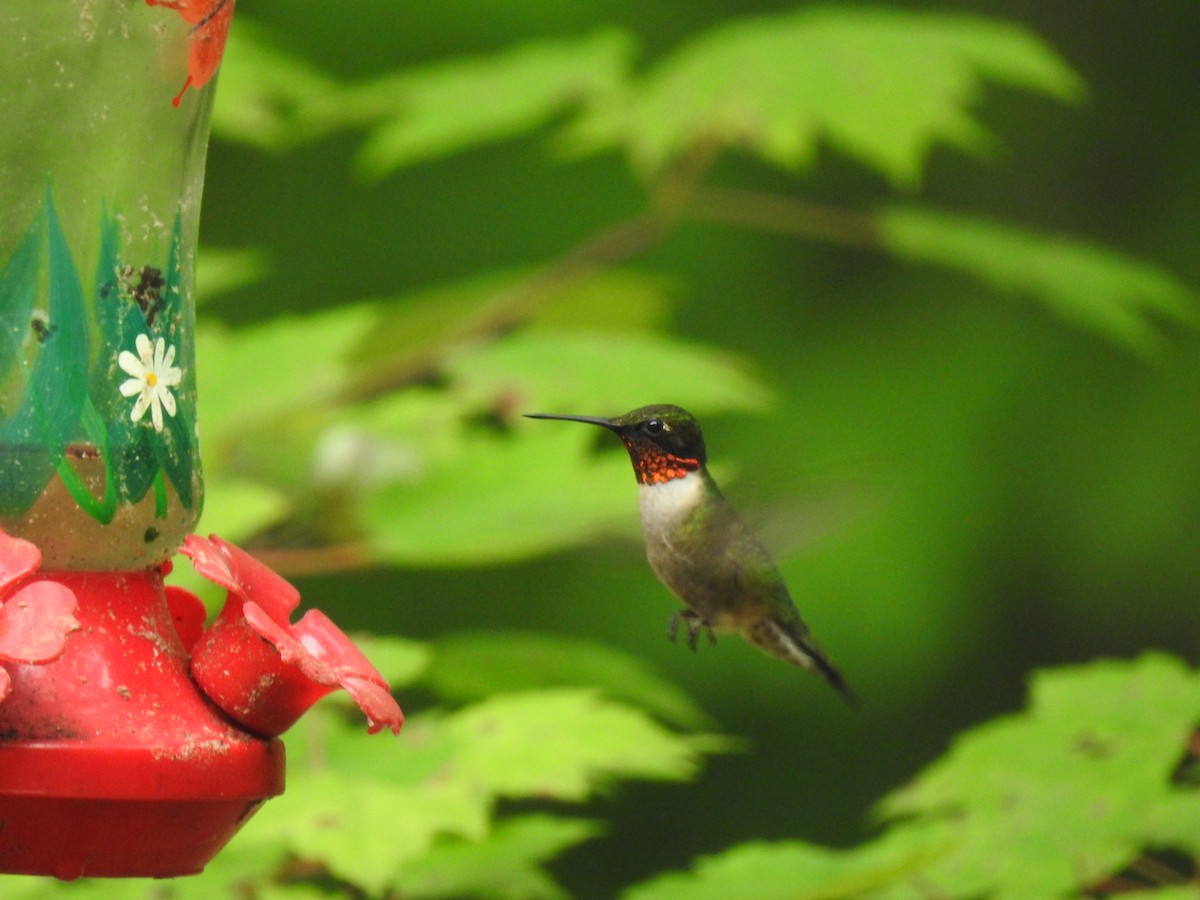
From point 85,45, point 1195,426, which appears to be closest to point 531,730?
point 85,45

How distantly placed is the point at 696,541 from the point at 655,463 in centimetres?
13

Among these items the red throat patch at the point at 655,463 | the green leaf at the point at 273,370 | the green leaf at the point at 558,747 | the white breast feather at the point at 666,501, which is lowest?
the green leaf at the point at 558,747

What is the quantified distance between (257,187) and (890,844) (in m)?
3.01

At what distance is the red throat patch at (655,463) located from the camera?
7.43 feet

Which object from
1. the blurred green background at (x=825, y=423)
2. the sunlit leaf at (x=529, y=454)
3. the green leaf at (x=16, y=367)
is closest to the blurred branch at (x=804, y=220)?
the sunlit leaf at (x=529, y=454)

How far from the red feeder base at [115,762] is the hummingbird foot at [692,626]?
84 cm

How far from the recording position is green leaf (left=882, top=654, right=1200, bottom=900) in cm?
238

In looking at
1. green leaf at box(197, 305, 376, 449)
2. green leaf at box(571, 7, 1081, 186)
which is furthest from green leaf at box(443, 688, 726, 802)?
green leaf at box(571, 7, 1081, 186)

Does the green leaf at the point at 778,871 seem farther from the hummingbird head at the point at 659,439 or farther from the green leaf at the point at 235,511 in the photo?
the green leaf at the point at 235,511

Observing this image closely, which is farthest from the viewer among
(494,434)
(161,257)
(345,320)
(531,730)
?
(494,434)

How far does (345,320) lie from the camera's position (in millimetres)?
2969

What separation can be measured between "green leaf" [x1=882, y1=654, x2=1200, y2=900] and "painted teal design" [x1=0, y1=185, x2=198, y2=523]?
4.47 ft

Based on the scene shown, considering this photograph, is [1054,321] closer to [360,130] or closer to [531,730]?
[360,130]

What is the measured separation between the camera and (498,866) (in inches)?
102
